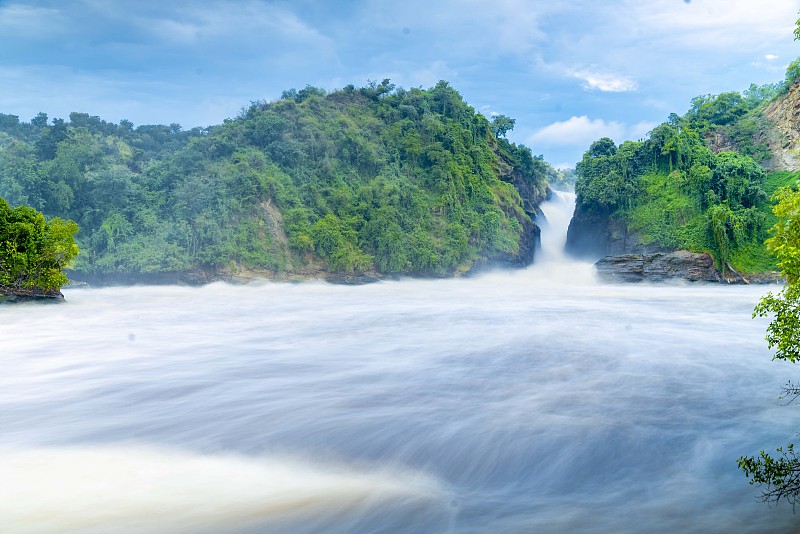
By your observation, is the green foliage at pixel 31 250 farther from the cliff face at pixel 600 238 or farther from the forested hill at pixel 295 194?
the cliff face at pixel 600 238

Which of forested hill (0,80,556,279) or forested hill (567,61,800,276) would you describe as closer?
forested hill (567,61,800,276)

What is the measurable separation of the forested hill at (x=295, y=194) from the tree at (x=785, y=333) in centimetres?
2863

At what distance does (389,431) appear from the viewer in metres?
5.32

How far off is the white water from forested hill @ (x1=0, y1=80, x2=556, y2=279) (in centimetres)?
2116

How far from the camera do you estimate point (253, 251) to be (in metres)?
31.5

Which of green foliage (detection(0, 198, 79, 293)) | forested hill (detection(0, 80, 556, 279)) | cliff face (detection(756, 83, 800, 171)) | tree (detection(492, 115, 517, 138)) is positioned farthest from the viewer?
tree (detection(492, 115, 517, 138))

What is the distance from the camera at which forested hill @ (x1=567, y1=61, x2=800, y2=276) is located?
92.7 feet

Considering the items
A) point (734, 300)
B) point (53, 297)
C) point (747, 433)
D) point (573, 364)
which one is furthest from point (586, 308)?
point (53, 297)

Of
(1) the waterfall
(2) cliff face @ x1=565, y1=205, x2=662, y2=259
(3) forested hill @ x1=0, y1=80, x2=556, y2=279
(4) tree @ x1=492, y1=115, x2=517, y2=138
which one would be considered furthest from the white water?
(4) tree @ x1=492, y1=115, x2=517, y2=138

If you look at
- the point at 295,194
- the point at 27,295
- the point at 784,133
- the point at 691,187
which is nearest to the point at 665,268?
the point at 691,187

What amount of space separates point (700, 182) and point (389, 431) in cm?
3221

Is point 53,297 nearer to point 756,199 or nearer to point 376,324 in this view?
point 376,324

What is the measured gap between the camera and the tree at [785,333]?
3718 millimetres

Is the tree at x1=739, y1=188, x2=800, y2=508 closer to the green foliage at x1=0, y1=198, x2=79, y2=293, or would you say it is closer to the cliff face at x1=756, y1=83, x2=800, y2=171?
the green foliage at x1=0, y1=198, x2=79, y2=293
